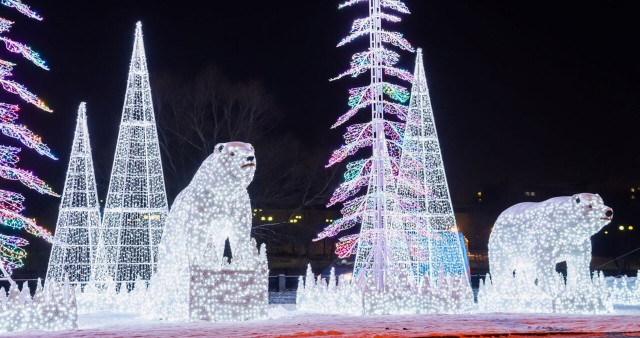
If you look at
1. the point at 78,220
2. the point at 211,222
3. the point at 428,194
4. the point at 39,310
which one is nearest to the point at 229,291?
the point at 211,222

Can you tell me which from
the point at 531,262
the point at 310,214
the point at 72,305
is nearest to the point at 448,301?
the point at 531,262

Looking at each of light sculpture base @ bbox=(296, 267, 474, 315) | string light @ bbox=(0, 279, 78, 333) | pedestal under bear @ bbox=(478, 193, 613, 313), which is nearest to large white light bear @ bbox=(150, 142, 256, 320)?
string light @ bbox=(0, 279, 78, 333)

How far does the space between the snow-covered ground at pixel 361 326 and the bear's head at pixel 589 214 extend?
6.94 ft

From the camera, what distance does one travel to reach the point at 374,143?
18094 millimetres

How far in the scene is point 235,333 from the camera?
1152 cm

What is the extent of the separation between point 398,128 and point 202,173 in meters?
6.15

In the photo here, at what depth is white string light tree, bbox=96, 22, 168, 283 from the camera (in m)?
19.4

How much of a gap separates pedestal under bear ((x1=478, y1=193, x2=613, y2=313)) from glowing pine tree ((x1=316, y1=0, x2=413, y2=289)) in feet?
10.0

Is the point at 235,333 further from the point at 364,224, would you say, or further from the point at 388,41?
the point at 388,41

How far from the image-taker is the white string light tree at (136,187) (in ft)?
63.8

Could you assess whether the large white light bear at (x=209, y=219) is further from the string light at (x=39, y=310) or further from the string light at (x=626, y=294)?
the string light at (x=626, y=294)

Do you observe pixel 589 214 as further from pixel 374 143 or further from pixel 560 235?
pixel 374 143

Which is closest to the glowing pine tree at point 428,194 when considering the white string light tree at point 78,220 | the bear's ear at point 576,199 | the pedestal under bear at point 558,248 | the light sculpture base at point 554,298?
the pedestal under bear at point 558,248

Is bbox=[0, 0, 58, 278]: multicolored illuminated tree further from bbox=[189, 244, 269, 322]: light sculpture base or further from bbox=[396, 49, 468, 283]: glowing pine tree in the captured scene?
bbox=[396, 49, 468, 283]: glowing pine tree
